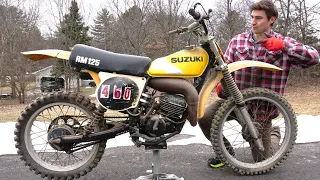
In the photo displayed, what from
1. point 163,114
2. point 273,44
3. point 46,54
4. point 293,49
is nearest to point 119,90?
point 163,114

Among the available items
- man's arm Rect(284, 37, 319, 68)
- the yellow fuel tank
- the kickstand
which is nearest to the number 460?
the yellow fuel tank

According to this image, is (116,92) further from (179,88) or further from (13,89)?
(13,89)

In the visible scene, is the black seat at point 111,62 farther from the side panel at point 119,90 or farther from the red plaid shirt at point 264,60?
the red plaid shirt at point 264,60

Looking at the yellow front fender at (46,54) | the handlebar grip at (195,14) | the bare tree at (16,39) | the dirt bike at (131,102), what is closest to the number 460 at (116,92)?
the dirt bike at (131,102)

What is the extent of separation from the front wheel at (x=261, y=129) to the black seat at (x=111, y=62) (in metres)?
0.82

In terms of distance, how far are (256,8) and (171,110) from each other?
1344mm

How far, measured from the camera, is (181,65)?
9.35 feet

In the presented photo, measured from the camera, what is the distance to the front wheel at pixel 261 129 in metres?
3.09

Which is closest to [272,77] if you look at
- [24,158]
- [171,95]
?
[171,95]

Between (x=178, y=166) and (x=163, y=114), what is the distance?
30.3 inches

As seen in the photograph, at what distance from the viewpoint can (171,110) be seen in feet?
9.50

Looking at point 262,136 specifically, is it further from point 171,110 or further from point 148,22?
point 148,22

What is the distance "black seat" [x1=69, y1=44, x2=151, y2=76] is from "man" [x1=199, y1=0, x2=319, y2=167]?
0.97 metres

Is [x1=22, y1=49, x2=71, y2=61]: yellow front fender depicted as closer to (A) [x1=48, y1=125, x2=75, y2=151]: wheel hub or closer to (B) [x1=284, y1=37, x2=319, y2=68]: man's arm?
(A) [x1=48, y1=125, x2=75, y2=151]: wheel hub
